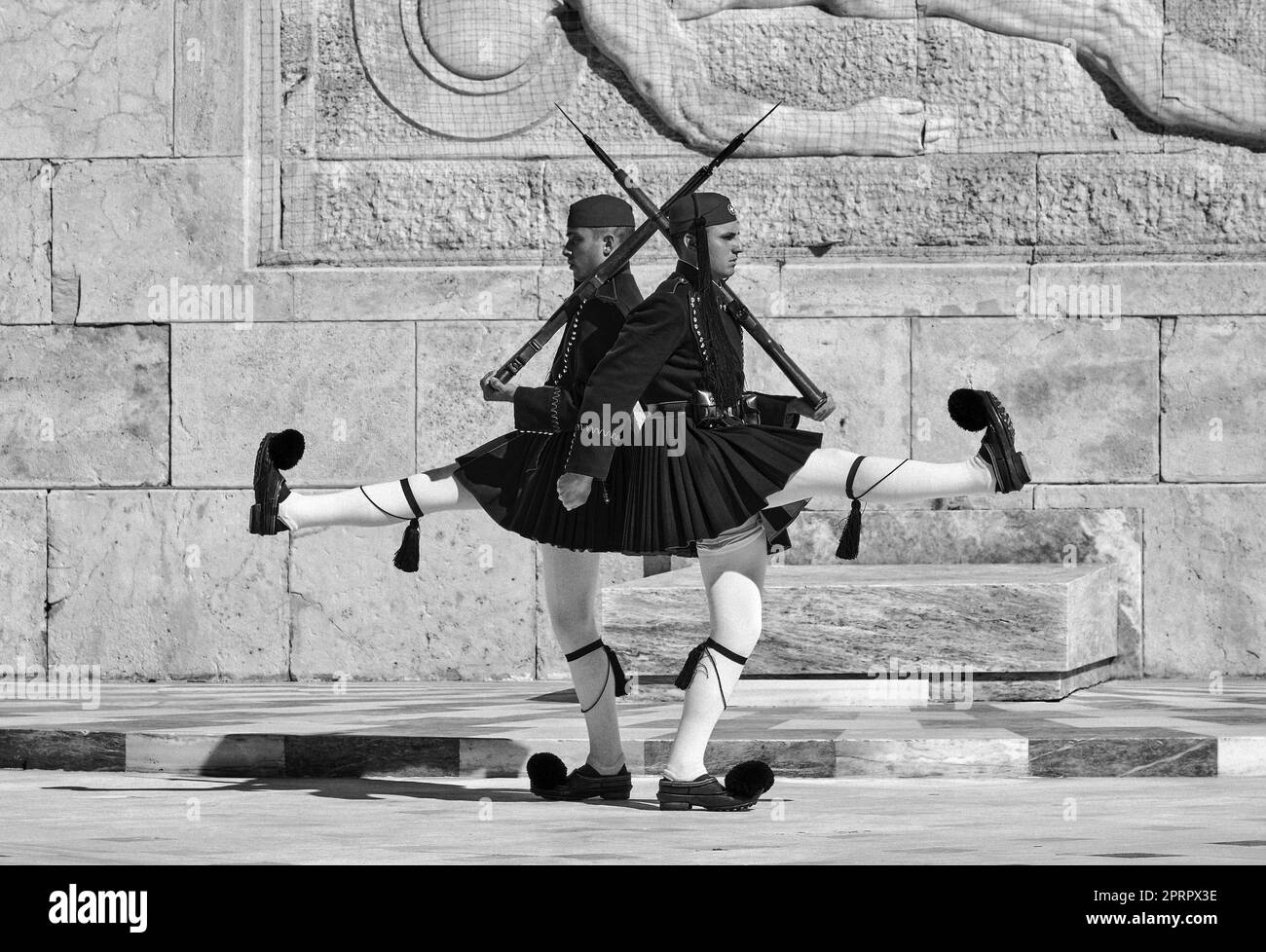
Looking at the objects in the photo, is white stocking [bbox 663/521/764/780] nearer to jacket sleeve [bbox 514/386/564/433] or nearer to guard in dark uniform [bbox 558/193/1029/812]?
guard in dark uniform [bbox 558/193/1029/812]

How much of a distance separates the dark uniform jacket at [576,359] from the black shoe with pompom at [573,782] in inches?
40.2

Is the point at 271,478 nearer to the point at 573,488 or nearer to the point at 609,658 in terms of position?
the point at 573,488

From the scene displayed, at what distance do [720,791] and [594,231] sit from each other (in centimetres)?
178

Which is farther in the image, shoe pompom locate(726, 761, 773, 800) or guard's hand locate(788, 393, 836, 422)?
guard's hand locate(788, 393, 836, 422)

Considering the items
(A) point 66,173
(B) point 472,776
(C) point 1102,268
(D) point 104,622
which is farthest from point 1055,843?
(A) point 66,173

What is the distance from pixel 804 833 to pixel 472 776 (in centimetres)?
202

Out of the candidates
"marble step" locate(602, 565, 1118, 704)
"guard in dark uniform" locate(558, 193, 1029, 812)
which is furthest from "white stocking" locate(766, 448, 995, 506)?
"marble step" locate(602, 565, 1118, 704)

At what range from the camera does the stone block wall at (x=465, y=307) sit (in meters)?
10.5

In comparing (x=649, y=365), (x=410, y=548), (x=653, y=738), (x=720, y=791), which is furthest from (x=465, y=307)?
(x=720, y=791)

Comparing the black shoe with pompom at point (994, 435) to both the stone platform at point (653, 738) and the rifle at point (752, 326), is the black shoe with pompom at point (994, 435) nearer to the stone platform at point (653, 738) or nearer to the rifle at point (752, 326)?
the rifle at point (752, 326)

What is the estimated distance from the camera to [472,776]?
23.8ft

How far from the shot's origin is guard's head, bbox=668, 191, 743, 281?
6.43m

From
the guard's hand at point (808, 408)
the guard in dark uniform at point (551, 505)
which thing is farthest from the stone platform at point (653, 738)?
the guard's hand at point (808, 408)

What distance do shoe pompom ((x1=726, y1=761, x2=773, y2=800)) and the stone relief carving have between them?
5.34 metres
